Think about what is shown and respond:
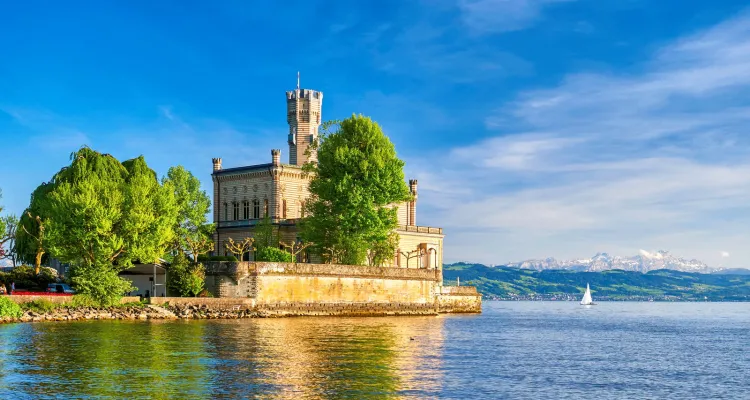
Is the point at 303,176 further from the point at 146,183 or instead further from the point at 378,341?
the point at 378,341

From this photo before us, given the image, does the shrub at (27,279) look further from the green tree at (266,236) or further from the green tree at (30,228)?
the green tree at (266,236)

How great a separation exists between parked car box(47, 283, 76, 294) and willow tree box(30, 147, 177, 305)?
2.66 m

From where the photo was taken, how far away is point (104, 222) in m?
66.2

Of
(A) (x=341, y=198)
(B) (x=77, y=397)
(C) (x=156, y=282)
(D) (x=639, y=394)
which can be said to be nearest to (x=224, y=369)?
(B) (x=77, y=397)

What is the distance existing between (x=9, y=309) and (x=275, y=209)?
38470 millimetres

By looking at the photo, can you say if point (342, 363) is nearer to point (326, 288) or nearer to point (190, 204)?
point (326, 288)

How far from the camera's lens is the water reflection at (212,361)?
1268 inches

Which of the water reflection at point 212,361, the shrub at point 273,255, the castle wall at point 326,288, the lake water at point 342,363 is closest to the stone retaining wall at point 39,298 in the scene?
the lake water at point 342,363

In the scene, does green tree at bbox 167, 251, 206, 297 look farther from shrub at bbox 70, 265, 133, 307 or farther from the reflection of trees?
the reflection of trees

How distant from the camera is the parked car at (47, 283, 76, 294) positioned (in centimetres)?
7131

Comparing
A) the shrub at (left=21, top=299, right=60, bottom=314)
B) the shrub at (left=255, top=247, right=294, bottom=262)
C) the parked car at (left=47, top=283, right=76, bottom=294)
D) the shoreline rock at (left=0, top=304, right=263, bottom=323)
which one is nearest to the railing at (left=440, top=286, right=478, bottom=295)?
the shrub at (left=255, top=247, right=294, bottom=262)

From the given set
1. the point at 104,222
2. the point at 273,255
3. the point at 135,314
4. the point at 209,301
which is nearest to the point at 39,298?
the point at 135,314

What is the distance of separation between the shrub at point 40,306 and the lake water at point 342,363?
4.06 m

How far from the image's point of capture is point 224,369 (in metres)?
37.5
